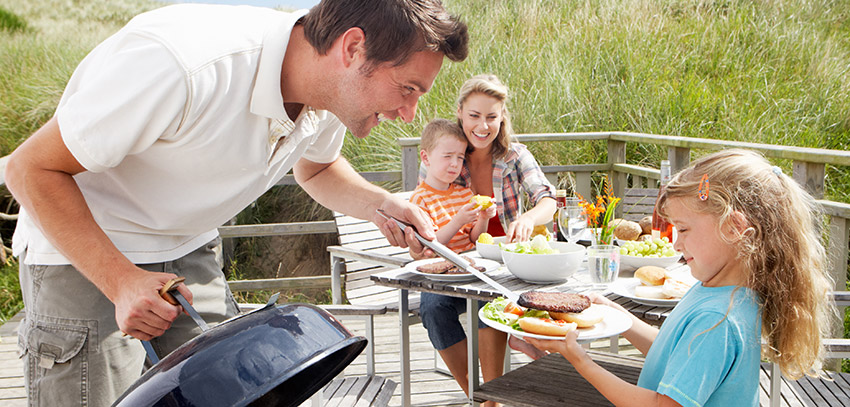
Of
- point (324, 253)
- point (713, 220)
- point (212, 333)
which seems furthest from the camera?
point (324, 253)

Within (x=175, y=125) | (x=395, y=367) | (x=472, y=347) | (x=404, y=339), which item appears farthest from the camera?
(x=395, y=367)

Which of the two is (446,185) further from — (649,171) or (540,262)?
(649,171)

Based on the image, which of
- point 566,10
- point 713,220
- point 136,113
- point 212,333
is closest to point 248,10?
point 136,113

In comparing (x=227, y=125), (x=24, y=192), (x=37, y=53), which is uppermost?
(x=37, y=53)

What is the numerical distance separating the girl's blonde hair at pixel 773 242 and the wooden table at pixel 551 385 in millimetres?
482

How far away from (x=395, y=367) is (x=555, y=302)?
233 cm

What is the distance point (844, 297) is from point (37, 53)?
11822 mm

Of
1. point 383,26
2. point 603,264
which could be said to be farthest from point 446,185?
point 383,26

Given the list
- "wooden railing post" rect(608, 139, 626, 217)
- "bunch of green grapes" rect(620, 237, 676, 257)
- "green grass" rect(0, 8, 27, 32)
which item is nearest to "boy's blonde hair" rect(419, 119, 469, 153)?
"bunch of green grapes" rect(620, 237, 676, 257)

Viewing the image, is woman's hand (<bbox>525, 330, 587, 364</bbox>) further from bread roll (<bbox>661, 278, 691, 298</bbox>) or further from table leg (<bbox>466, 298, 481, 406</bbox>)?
table leg (<bbox>466, 298, 481, 406</bbox>)

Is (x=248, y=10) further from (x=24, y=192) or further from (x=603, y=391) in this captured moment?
(x=603, y=391)

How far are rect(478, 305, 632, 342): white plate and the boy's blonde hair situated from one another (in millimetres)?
1721

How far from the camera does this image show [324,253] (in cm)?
735

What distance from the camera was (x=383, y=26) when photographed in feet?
5.07
